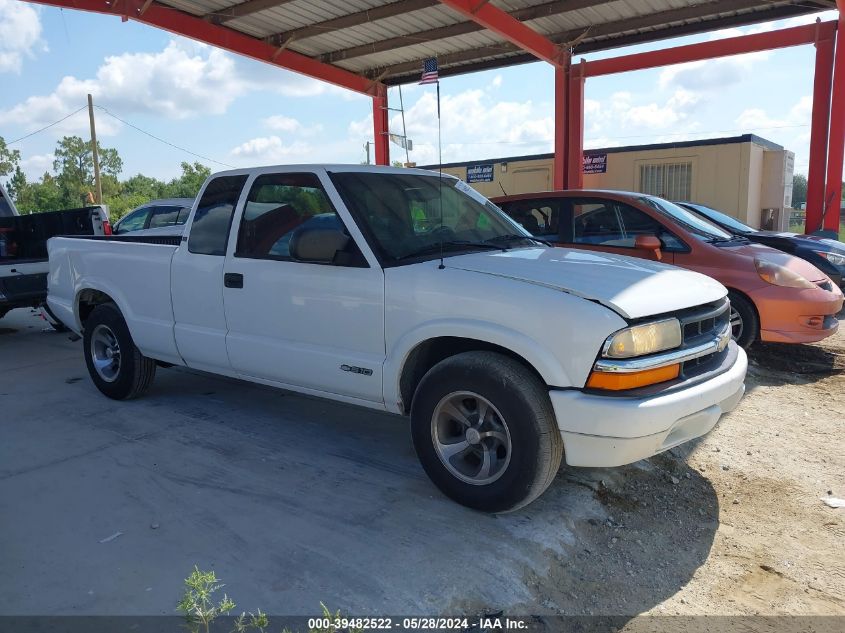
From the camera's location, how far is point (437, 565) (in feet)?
9.59

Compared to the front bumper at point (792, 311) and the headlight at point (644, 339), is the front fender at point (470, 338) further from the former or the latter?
the front bumper at point (792, 311)

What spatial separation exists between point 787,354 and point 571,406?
205 inches

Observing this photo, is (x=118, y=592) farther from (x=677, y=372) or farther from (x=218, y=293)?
(x=677, y=372)

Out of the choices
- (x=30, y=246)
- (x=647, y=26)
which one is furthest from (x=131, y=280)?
(x=647, y=26)

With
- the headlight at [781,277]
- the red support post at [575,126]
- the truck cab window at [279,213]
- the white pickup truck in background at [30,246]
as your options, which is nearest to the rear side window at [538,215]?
the headlight at [781,277]

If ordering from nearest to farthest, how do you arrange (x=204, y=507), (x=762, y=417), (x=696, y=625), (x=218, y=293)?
(x=696, y=625), (x=204, y=507), (x=218, y=293), (x=762, y=417)

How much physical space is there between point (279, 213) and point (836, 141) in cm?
1417

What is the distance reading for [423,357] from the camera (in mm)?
3650

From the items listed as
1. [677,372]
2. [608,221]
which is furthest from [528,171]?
[677,372]

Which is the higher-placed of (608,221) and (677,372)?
(608,221)

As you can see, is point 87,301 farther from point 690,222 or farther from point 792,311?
point 792,311

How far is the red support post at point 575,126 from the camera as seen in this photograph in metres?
16.0

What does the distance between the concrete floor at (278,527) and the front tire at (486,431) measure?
191mm

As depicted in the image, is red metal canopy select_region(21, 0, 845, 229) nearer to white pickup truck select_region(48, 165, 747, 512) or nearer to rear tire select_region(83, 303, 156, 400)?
rear tire select_region(83, 303, 156, 400)
